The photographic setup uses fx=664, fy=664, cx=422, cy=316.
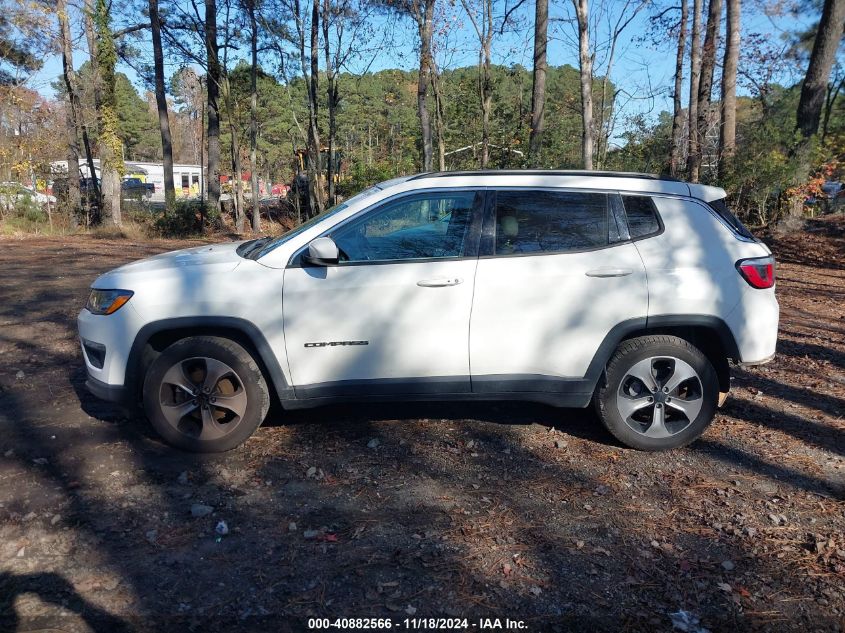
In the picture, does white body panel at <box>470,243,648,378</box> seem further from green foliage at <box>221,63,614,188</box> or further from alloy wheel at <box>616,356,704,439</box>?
green foliage at <box>221,63,614,188</box>

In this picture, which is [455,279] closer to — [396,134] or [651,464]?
[651,464]

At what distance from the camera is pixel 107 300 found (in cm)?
422

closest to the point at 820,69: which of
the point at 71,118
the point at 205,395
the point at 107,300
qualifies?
the point at 205,395

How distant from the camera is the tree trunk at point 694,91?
1733 cm

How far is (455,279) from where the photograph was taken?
411 centimetres

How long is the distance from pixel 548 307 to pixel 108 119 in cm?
2267

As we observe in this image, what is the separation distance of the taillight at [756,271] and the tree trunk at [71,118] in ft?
74.2

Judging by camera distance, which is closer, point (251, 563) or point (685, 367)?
point (251, 563)

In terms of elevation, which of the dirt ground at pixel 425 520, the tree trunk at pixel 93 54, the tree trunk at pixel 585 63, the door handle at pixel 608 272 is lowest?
the dirt ground at pixel 425 520

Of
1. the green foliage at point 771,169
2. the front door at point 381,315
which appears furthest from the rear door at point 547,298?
the green foliage at point 771,169

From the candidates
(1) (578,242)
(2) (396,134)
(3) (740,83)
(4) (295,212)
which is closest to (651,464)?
(1) (578,242)

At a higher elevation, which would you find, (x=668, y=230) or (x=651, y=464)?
(x=668, y=230)

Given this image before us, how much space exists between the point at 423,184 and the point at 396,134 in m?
61.0

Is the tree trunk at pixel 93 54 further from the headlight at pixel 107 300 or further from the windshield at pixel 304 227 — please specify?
the windshield at pixel 304 227
